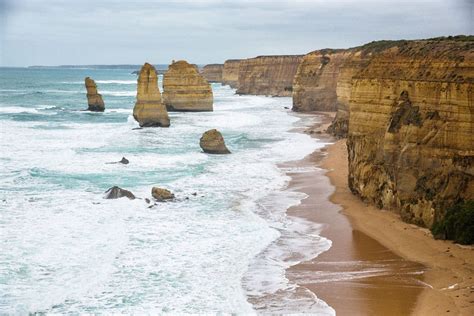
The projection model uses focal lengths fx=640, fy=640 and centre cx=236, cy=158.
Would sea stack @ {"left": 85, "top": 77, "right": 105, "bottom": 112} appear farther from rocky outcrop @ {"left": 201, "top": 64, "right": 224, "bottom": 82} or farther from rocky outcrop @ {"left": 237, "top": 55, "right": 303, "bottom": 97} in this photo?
rocky outcrop @ {"left": 201, "top": 64, "right": 224, "bottom": 82}

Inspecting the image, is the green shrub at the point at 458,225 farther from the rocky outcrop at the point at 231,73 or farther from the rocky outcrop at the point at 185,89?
the rocky outcrop at the point at 231,73

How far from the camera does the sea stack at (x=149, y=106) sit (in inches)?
1948

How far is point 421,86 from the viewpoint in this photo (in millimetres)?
21312

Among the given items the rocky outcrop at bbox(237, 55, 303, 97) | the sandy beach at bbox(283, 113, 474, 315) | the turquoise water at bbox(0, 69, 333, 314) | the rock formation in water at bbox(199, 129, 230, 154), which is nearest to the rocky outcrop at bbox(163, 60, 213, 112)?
the turquoise water at bbox(0, 69, 333, 314)

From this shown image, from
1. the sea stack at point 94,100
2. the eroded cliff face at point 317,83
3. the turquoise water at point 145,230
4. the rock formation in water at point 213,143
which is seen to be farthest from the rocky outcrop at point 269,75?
the rock formation in water at point 213,143

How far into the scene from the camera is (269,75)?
111 metres

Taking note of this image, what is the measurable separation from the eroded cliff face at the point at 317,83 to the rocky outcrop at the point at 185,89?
10.5 metres

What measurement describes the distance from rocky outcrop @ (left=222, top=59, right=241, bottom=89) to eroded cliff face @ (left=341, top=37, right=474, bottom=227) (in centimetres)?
12085

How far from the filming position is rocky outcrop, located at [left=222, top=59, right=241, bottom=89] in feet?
483

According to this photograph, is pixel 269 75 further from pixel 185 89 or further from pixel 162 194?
pixel 162 194

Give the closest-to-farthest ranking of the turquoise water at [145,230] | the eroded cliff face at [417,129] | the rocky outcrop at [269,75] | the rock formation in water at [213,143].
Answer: the turquoise water at [145,230] < the eroded cliff face at [417,129] < the rock formation in water at [213,143] < the rocky outcrop at [269,75]

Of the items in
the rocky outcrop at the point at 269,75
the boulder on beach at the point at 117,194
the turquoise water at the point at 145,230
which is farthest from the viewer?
the rocky outcrop at the point at 269,75

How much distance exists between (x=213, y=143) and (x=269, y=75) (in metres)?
75.6

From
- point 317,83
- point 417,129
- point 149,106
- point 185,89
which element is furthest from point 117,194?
point 317,83
